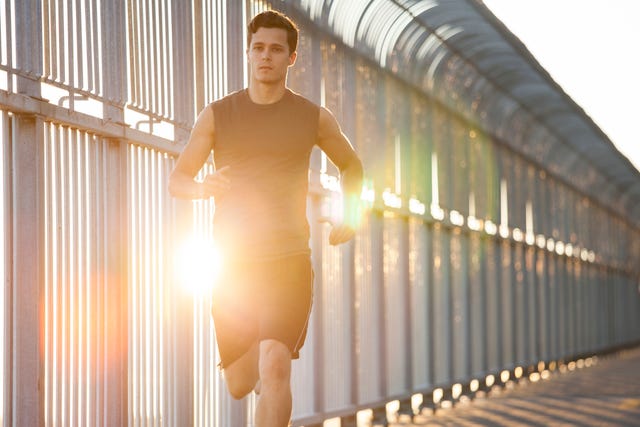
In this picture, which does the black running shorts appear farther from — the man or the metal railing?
the metal railing

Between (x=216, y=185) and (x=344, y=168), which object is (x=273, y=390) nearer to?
(x=216, y=185)

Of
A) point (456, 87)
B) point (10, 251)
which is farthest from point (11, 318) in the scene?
point (456, 87)

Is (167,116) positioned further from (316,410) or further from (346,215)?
(316,410)

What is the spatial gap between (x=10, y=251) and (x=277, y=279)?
1.25m

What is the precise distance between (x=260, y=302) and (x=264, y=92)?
774 mm

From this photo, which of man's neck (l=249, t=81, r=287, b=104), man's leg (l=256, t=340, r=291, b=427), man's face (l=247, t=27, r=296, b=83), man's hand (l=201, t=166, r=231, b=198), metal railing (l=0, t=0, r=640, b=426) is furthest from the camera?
metal railing (l=0, t=0, r=640, b=426)

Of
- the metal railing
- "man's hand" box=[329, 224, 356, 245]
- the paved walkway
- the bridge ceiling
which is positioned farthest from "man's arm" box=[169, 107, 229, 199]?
the paved walkway

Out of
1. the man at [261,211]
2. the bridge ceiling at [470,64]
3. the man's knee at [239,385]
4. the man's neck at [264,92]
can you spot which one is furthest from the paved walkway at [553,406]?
the man's neck at [264,92]

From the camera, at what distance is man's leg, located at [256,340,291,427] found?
212 inches

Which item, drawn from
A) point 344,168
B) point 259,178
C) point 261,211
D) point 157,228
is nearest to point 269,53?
point 259,178

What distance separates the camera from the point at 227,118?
561cm

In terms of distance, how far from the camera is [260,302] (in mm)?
5594

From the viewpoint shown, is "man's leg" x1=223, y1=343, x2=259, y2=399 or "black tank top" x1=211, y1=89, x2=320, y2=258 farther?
"man's leg" x1=223, y1=343, x2=259, y2=399

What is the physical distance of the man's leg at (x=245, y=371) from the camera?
567cm
